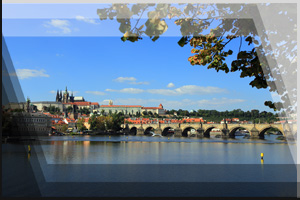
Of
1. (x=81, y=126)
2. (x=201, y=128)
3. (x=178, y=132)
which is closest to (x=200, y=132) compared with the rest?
(x=201, y=128)

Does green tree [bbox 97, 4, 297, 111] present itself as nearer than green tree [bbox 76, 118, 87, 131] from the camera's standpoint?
Yes

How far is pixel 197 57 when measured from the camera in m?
4.79

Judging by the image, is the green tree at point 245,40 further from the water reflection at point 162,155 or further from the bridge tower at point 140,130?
the bridge tower at point 140,130

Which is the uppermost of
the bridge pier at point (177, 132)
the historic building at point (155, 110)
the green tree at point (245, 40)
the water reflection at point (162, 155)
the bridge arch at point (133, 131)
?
the green tree at point (245, 40)

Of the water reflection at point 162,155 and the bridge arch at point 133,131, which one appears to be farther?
the bridge arch at point 133,131

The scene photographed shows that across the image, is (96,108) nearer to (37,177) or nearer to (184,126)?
(184,126)

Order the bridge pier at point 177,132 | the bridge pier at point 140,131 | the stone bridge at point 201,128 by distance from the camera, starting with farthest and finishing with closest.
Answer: the bridge pier at point 140,131 → the bridge pier at point 177,132 → the stone bridge at point 201,128

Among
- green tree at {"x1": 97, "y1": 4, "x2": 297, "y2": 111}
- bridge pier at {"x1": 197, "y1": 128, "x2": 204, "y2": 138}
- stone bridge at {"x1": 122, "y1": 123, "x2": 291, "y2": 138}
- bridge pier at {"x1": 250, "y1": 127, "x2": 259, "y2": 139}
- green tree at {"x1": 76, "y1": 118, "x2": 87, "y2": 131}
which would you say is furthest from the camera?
green tree at {"x1": 76, "y1": 118, "x2": 87, "y2": 131}

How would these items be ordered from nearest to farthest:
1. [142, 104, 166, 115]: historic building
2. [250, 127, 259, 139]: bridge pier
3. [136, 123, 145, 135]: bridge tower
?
[250, 127, 259, 139]: bridge pier
[136, 123, 145, 135]: bridge tower
[142, 104, 166, 115]: historic building

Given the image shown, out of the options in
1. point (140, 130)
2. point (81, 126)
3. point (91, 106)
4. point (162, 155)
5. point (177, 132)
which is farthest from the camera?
point (91, 106)

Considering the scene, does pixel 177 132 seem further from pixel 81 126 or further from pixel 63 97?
pixel 63 97

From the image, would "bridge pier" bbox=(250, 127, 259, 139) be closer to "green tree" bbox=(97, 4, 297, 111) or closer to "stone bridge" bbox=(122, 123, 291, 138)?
"stone bridge" bbox=(122, 123, 291, 138)

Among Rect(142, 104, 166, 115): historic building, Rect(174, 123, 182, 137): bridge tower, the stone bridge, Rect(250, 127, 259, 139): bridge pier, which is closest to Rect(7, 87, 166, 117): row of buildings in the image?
Rect(142, 104, 166, 115): historic building

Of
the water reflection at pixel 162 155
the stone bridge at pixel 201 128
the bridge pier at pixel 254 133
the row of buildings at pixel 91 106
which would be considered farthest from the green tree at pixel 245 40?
the row of buildings at pixel 91 106
